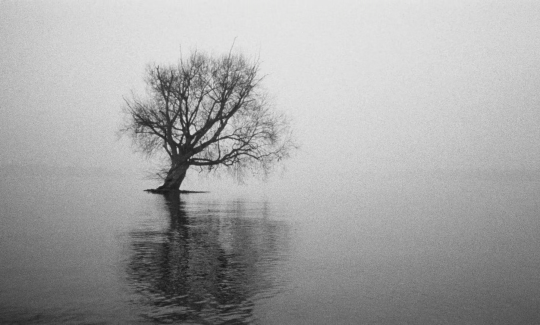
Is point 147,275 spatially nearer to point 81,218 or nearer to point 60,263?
point 60,263

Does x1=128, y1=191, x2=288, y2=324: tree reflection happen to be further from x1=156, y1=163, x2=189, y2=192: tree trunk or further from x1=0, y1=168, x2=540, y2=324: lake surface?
x1=156, y1=163, x2=189, y2=192: tree trunk

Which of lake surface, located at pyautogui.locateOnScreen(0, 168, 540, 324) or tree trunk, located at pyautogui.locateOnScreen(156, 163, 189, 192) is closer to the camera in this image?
lake surface, located at pyautogui.locateOnScreen(0, 168, 540, 324)

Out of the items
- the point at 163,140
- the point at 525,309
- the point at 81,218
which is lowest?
the point at 525,309

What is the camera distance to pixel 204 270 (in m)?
8.53

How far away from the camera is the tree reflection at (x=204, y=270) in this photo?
6.14 metres

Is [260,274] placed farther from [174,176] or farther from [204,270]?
[174,176]

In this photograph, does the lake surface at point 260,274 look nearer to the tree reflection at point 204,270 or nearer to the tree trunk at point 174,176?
the tree reflection at point 204,270

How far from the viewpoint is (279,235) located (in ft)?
45.2

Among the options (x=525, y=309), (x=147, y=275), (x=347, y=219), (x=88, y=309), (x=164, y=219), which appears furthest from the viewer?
(x=347, y=219)

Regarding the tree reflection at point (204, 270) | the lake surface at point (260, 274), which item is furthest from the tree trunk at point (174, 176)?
the tree reflection at point (204, 270)

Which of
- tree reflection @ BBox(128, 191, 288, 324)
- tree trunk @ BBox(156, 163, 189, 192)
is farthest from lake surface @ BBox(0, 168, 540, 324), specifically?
tree trunk @ BBox(156, 163, 189, 192)

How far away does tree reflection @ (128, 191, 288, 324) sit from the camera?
6145 mm

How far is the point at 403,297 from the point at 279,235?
22.2 ft

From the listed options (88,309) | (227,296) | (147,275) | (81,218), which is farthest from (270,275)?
(81,218)
